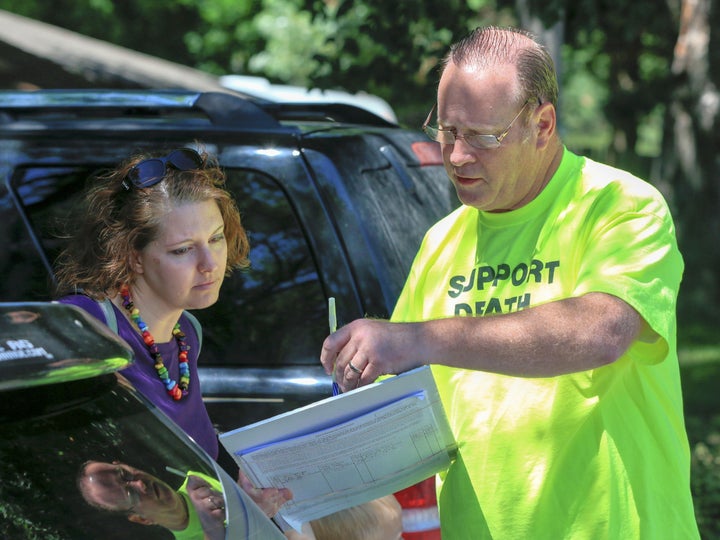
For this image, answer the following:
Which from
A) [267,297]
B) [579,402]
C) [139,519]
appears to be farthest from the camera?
[267,297]

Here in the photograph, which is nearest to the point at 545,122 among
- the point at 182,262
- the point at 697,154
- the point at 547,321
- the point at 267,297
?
the point at 547,321

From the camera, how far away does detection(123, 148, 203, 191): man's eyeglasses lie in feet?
9.49

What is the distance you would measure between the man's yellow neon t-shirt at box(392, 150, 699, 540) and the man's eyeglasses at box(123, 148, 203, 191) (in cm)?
80

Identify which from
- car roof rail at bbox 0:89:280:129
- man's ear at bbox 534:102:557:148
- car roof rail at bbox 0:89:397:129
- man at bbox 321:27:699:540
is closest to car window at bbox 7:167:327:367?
car roof rail at bbox 0:89:397:129

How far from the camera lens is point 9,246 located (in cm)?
372

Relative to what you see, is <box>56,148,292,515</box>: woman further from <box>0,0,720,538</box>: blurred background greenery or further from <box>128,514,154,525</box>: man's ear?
<box>0,0,720,538</box>: blurred background greenery

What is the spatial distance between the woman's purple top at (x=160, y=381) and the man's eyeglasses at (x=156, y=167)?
315mm

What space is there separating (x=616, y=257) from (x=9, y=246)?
210 cm

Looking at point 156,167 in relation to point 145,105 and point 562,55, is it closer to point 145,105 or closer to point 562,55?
point 145,105

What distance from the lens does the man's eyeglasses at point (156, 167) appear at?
2.89m

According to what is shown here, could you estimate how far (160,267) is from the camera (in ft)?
9.38

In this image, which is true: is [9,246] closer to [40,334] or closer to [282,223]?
[282,223]

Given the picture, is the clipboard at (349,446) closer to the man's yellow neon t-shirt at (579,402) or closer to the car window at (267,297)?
the man's yellow neon t-shirt at (579,402)

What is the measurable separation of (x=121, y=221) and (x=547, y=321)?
116cm
